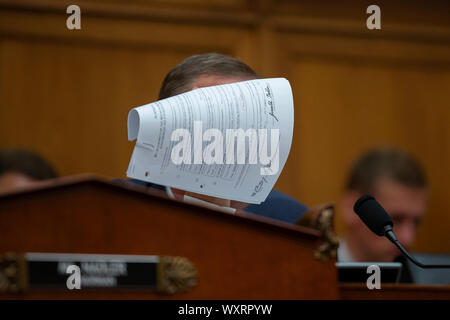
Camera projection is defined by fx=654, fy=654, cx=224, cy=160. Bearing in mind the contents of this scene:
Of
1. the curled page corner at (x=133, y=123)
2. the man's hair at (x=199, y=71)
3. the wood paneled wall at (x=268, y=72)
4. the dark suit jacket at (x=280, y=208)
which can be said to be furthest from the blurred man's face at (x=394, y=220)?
the curled page corner at (x=133, y=123)

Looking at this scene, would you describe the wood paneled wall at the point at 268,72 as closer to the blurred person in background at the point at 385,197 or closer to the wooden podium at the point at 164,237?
the blurred person in background at the point at 385,197

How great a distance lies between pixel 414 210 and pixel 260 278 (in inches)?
63.9

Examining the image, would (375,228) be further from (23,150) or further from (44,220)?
(23,150)

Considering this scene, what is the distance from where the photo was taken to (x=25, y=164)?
75.6 inches

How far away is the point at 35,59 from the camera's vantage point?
2.07 meters

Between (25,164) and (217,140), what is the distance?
3.87 feet

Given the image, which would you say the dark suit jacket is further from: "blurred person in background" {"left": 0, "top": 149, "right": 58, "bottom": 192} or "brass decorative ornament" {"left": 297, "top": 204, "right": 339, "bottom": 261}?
"blurred person in background" {"left": 0, "top": 149, "right": 58, "bottom": 192}

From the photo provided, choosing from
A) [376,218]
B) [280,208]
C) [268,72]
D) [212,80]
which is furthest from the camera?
[268,72]

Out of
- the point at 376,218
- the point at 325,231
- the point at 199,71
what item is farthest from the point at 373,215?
the point at 199,71

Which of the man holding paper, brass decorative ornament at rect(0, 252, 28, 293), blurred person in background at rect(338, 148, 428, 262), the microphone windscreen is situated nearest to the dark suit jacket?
the man holding paper

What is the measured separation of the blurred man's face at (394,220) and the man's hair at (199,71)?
1.15 meters

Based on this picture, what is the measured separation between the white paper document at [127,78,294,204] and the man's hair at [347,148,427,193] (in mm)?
1290

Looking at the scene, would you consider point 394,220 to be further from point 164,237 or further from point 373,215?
point 164,237

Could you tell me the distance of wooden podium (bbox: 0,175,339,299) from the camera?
62cm
